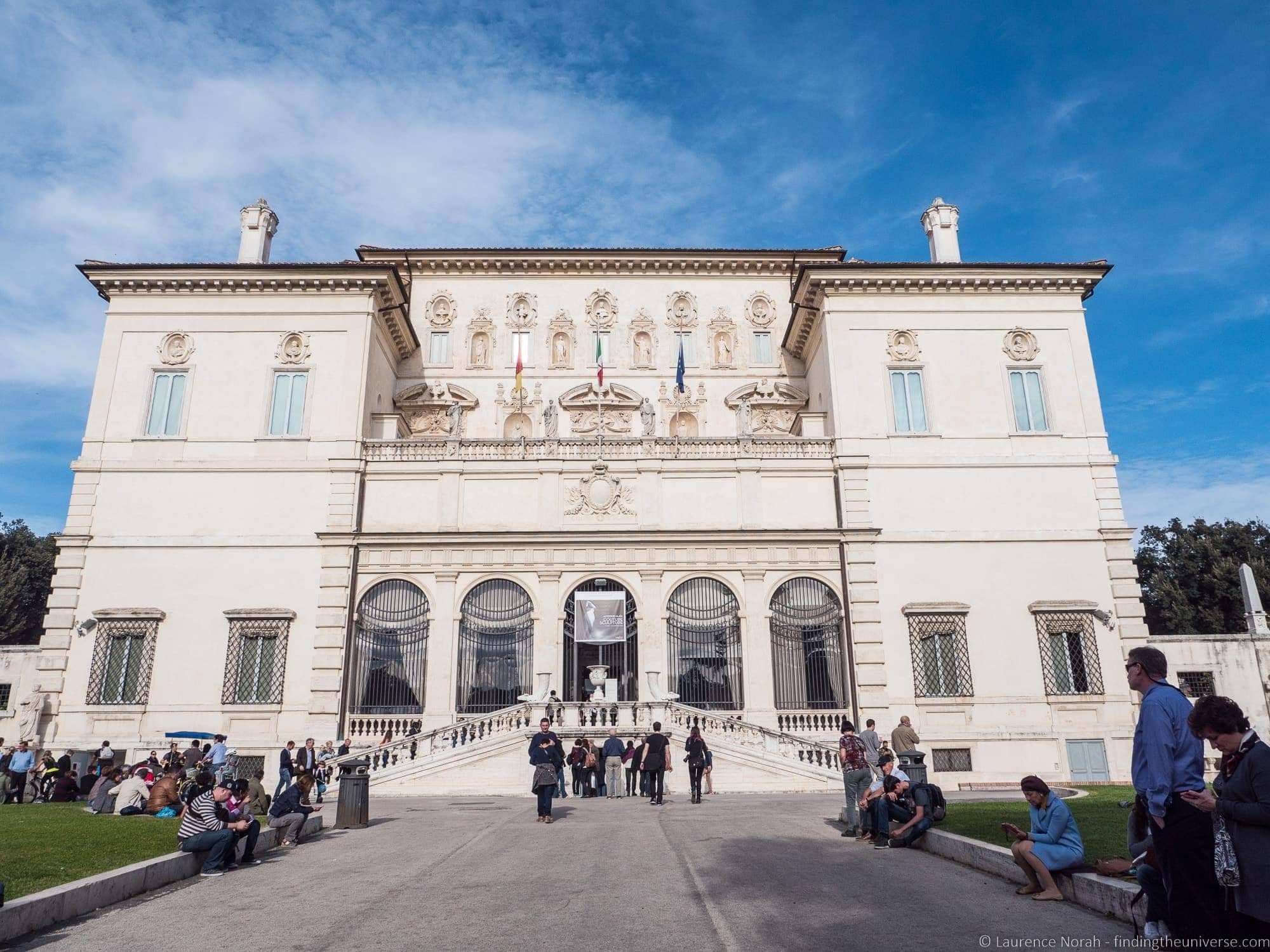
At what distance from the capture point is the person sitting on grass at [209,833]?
35.0 ft

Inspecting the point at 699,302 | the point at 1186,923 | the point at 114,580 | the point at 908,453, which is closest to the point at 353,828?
the point at 1186,923

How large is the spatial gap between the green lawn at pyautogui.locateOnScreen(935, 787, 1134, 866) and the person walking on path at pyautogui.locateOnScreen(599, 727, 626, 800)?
25.7 feet

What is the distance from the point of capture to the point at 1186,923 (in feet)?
19.2

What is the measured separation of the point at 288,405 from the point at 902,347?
2087 cm

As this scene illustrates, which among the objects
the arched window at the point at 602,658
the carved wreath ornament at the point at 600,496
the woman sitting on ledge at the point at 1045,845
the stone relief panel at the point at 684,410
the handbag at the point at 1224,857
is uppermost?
the stone relief panel at the point at 684,410

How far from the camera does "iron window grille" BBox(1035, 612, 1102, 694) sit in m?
26.1

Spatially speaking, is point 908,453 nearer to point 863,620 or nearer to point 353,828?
point 863,620

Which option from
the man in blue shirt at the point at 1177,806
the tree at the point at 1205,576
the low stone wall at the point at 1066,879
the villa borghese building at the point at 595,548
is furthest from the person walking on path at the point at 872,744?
the tree at the point at 1205,576

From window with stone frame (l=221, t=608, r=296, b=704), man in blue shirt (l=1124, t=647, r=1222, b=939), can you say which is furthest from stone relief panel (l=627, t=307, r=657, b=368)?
man in blue shirt (l=1124, t=647, r=1222, b=939)

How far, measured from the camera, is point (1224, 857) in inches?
207

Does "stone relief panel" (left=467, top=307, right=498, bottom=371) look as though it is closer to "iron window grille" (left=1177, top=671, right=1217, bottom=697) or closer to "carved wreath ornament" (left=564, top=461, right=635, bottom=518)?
"carved wreath ornament" (left=564, top=461, right=635, bottom=518)

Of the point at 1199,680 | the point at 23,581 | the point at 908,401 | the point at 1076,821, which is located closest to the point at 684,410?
the point at 908,401

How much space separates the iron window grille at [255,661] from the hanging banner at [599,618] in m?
8.79

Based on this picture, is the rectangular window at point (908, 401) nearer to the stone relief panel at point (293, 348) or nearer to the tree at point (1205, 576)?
the stone relief panel at point (293, 348)
